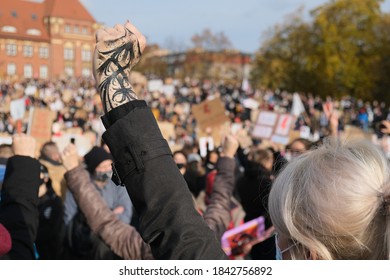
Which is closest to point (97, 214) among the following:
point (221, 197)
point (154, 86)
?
point (221, 197)

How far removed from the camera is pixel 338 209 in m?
1.45

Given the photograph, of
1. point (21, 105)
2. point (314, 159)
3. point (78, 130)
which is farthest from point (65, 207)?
point (78, 130)

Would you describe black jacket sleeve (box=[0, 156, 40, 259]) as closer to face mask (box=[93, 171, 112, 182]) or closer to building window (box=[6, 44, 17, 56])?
building window (box=[6, 44, 17, 56])

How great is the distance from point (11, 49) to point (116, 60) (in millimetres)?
2236

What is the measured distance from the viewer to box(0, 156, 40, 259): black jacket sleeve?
92.8 inches

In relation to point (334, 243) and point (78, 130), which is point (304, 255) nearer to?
point (334, 243)

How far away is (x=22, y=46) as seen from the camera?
3332mm

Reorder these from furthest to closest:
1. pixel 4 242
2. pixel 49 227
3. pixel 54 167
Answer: pixel 54 167 < pixel 49 227 < pixel 4 242

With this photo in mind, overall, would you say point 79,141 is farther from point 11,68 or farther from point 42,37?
point 11,68

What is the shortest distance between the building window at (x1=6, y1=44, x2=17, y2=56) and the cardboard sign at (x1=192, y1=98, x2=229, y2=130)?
20.4 feet

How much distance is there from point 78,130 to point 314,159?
8889mm

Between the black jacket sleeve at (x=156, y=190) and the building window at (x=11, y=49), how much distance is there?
229 cm

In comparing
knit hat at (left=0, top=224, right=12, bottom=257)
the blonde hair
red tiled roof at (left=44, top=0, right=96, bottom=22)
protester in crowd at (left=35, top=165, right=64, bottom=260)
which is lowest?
protester in crowd at (left=35, top=165, right=64, bottom=260)

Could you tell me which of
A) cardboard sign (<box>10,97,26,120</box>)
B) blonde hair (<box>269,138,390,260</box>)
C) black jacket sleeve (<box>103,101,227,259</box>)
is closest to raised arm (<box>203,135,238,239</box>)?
blonde hair (<box>269,138,390,260</box>)
